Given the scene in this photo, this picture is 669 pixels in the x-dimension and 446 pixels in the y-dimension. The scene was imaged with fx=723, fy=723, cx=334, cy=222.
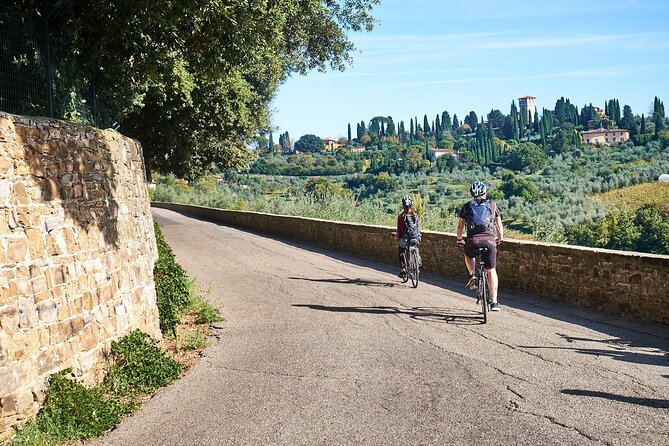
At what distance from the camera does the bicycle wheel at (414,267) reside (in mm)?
14500

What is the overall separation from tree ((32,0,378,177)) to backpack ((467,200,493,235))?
489 cm

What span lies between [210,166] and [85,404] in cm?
3090

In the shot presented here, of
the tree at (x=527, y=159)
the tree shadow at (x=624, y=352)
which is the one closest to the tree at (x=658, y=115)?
the tree at (x=527, y=159)

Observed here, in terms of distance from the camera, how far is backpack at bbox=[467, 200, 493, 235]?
407 inches

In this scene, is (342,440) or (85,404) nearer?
(342,440)

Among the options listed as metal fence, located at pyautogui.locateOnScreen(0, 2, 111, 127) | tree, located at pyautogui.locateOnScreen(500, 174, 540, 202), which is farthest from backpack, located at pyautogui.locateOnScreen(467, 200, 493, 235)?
tree, located at pyautogui.locateOnScreen(500, 174, 540, 202)

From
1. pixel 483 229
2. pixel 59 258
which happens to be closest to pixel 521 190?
pixel 483 229

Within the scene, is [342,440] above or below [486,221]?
below

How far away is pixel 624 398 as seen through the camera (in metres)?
6.15

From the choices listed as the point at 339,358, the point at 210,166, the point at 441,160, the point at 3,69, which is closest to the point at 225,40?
the point at 3,69

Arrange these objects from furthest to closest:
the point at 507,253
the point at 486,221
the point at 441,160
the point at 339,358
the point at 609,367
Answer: the point at 441,160 < the point at 507,253 < the point at 486,221 < the point at 339,358 < the point at 609,367

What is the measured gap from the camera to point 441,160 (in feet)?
519

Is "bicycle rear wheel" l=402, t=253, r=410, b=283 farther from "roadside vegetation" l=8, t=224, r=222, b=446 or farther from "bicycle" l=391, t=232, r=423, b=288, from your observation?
"roadside vegetation" l=8, t=224, r=222, b=446

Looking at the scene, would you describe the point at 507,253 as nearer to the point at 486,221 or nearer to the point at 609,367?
the point at 486,221
